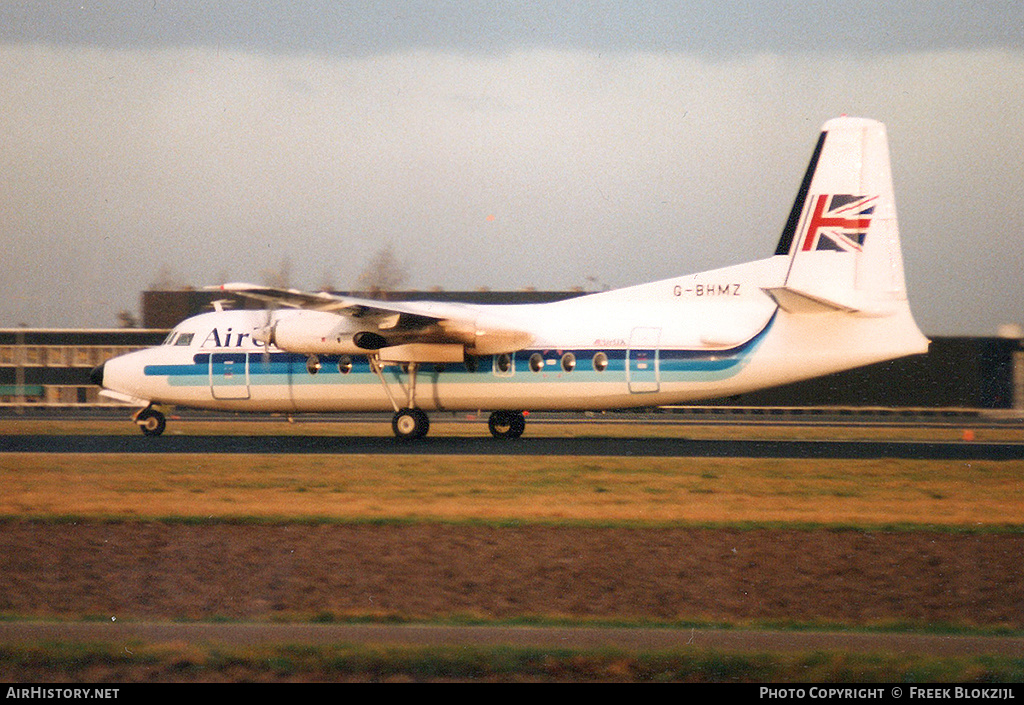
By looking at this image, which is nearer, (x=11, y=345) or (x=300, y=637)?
(x=300, y=637)

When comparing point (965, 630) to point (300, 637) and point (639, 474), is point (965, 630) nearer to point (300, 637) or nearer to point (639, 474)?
point (300, 637)

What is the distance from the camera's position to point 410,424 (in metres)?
23.6

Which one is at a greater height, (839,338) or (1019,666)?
(839,338)

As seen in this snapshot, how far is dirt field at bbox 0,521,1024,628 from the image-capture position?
8711 mm

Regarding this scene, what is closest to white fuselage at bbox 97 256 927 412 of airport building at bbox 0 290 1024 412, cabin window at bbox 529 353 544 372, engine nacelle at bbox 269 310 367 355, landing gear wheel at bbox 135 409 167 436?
cabin window at bbox 529 353 544 372

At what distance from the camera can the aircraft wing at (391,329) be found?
73.2 ft

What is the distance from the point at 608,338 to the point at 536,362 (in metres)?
1.81

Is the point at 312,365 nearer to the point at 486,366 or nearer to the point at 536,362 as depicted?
the point at 486,366

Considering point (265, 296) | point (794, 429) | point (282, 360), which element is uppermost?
point (265, 296)

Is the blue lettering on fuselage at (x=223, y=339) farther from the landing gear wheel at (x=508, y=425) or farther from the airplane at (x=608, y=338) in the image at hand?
the landing gear wheel at (x=508, y=425)

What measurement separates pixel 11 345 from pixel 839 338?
3976 cm

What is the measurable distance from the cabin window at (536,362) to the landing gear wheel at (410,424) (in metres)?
3.13
